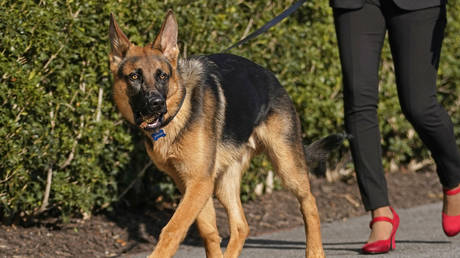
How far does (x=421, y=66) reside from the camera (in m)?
5.04

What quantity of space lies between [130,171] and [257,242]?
1.28 metres

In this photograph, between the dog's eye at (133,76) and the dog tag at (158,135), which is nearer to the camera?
the dog tag at (158,135)

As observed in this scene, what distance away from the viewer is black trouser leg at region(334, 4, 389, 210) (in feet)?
16.6

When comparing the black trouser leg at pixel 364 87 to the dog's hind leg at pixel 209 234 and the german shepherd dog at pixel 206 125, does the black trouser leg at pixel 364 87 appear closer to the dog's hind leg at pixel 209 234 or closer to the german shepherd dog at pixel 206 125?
the german shepherd dog at pixel 206 125

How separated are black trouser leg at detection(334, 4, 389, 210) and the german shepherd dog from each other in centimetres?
39

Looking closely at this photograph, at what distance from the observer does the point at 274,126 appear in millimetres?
5238

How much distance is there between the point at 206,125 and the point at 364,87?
4.09ft

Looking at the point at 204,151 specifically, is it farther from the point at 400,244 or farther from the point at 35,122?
the point at 400,244

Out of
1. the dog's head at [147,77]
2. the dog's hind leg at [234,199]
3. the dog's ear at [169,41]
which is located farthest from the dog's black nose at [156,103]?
the dog's hind leg at [234,199]

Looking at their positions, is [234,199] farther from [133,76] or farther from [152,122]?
[133,76]

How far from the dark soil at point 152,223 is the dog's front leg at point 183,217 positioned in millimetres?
1519

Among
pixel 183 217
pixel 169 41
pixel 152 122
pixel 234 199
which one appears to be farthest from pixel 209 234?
pixel 169 41

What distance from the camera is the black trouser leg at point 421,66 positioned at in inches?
196

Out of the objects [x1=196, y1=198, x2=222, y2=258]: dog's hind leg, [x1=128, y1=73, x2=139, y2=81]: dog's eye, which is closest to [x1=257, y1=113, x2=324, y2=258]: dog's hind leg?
[x1=196, y1=198, x2=222, y2=258]: dog's hind leg
